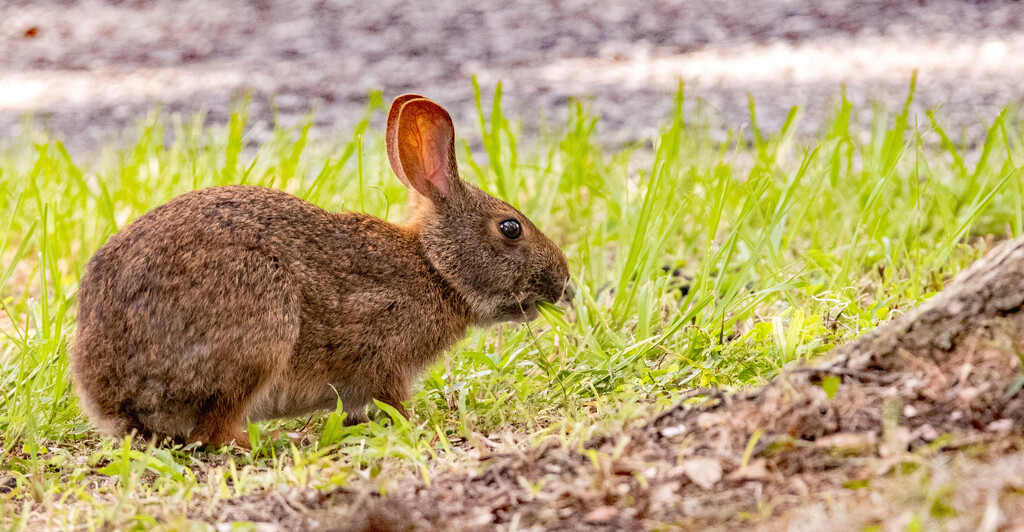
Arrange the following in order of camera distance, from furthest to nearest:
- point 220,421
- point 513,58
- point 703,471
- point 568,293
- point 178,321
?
point 513,58 → point 568,293 → point 220,421 → point 178,321 → point 703,471

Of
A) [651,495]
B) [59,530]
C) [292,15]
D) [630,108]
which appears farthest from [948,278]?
[292,15]

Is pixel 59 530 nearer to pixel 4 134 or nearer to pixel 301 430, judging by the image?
pixel 301 430

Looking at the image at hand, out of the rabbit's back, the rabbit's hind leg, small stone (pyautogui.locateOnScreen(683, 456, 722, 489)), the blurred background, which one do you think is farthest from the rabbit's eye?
the blurred background

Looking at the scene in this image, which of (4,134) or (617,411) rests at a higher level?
(4,134)

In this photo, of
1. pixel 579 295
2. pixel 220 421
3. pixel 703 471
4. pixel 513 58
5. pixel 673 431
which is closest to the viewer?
pixel 703 471

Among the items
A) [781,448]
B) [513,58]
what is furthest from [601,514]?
[513,58]

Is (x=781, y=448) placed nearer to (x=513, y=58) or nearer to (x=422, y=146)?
(x=422, y=146)

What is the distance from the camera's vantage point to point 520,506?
2.46m

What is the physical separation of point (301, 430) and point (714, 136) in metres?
4.25

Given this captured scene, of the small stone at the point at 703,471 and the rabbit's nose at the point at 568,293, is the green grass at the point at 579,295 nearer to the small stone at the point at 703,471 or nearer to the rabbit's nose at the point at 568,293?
the rabbit's nose at the point at 568,293

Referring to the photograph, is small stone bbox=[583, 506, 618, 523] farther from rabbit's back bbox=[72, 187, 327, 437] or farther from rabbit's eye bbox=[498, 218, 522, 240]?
rabbit's eye bbox=[498, 218, 522, 240]

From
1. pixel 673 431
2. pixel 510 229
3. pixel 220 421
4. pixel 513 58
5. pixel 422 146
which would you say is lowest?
pixel 220 421

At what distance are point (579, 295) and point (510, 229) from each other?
40 cm

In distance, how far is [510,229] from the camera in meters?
4.26
